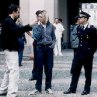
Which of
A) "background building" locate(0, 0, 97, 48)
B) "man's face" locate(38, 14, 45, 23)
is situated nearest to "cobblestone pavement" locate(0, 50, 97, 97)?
"man's face" locate(38, 14, 45, 23)

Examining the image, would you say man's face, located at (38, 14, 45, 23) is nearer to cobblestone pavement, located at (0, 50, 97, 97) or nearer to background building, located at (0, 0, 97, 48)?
cobblestone pavement, located at (0, 50, 97, 97)

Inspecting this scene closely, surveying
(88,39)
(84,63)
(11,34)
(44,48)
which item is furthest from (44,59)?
(11,34)

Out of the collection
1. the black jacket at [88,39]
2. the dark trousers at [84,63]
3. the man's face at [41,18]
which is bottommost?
the dark trousers at [84,63]

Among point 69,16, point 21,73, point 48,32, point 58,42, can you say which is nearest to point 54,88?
point 48,32

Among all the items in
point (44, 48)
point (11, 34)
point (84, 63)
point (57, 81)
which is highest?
point (11, 34)

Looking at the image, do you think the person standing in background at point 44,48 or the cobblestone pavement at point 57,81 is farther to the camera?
the cobblestone pavement at point 57,81

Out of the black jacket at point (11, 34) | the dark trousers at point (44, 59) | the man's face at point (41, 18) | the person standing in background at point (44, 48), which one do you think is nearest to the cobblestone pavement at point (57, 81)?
the person standing in background at point (44, 48)

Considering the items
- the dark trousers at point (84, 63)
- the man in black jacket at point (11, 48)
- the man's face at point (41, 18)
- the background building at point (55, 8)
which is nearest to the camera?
the man in black jacket at point (11, 48)

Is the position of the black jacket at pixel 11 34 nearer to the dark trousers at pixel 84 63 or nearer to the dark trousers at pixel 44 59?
the dark trousers at pixel 44 59

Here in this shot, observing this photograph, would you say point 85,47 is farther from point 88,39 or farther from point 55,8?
point 55,8

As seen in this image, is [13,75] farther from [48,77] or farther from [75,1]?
[75,1]

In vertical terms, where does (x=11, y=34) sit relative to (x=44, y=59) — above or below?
above

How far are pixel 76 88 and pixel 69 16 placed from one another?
18.6 metres

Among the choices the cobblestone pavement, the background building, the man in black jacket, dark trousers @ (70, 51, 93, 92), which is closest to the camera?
the man in black jacket
